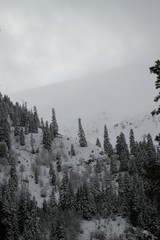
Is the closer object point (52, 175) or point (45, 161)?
point (52, 175)

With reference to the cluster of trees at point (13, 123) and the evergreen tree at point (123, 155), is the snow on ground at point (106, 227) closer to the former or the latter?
the evergreen tree at point (123, 155)

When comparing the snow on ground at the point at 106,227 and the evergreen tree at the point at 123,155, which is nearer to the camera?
the snow on ground at the point at 106,227

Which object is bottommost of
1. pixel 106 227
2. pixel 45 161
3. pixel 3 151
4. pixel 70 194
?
pixel 106 227

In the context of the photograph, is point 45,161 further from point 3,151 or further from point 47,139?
point 3,151

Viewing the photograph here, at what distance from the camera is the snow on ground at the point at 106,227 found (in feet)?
245

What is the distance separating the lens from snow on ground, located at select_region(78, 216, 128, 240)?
74625 mm

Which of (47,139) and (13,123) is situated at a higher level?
(13,123)

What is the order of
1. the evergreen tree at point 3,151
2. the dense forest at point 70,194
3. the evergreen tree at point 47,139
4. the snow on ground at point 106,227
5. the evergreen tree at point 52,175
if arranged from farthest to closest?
the evergreen tree at point 47,139 < the evergreen tree at point 3,151 < the evergreen tree at point 52,175 < the snow on ground at point 106,227 < the dense forest at point 70,194

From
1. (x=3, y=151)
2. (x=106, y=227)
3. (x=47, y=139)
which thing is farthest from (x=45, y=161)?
(x=106, y=227)

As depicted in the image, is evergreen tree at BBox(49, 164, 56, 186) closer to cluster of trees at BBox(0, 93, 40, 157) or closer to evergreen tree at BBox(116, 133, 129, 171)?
cluster of trees at BBox(0, 93, 40, 157)

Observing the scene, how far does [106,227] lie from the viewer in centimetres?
7775

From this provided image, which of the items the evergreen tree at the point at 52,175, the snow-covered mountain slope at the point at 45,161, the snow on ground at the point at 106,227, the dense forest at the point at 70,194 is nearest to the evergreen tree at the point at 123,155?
the dense forest at the point at 70,194

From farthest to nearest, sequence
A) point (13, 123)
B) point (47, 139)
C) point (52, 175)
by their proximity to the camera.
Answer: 1. point (13, 123)
2. point (47, 139)
3. point (52, 175)

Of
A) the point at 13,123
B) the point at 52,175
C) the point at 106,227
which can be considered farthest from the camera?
the point at 13,123
